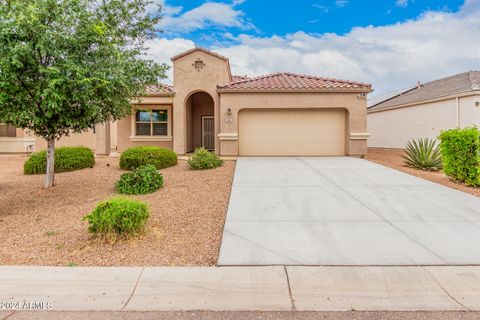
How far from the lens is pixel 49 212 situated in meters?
6.66

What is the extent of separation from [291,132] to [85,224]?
11.9m

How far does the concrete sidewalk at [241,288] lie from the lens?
329cm

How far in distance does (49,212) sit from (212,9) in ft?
45.1

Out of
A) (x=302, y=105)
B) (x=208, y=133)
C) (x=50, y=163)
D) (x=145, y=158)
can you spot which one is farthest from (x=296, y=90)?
(x=50, y=163)

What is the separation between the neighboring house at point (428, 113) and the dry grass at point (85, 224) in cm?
1479

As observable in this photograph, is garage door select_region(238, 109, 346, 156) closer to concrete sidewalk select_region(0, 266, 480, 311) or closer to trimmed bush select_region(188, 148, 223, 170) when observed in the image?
trimmed bush select_region(188, 148, 223, 170)

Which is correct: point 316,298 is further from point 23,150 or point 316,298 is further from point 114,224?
point 23,150

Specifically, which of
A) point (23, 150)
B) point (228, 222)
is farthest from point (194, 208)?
point (23, 150)

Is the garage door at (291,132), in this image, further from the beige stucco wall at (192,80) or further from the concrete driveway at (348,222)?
the concrete driveway at (348,222)

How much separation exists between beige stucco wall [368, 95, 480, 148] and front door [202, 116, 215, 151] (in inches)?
533

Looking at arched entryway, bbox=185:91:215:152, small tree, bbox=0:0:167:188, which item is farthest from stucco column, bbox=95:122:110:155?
small tree, bbox=0:0:167:188

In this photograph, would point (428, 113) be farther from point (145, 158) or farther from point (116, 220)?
point (116, 220)

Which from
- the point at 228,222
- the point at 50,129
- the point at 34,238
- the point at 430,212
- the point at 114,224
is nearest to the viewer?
the point at 114,224

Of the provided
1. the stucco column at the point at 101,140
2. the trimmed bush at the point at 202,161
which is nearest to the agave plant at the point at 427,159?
the trimmed bush at the point at 202,161
